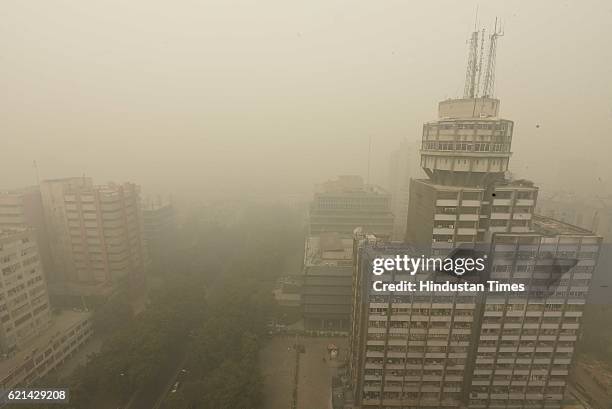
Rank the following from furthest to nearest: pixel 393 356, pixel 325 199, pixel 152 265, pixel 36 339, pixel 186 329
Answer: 1. pixel 325 199
2. pixel 152 265
3. pixel 186 329
4. pixel 36 339
5. pixel 393 356

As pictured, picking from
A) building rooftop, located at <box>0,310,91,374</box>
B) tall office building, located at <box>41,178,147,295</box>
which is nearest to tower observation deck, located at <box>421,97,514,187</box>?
building rooftop, located at <box>0,310,91,374</box>

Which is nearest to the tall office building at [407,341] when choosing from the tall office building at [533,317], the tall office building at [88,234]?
the tall office building at [533,317]

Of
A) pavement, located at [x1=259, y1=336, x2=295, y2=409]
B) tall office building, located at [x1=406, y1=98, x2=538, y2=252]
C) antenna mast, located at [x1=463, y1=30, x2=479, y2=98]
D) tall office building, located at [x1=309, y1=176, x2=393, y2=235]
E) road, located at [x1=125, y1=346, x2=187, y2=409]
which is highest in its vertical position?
antenna mast, located at [x1=463, y1=30, x2=479, y2=98]

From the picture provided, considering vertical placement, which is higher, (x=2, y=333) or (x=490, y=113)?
(x=490, y=113)

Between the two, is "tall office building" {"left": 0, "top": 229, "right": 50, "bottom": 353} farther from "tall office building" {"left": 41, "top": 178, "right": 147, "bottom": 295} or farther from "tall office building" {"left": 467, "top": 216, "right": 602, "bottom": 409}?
"tall office building" {"left": 467, "top": 216, "right": 602, "bottom": 409}

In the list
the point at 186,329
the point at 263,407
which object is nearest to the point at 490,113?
the point at 263,407

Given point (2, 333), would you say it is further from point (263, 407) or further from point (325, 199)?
Result: point (325, 199)

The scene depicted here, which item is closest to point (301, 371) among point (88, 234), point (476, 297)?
point (476, 297)
